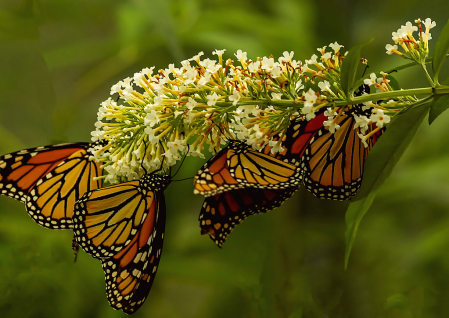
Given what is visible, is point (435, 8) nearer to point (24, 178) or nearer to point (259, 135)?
point (259, 135)

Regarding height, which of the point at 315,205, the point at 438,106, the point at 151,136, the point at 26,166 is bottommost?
the point at 315,205

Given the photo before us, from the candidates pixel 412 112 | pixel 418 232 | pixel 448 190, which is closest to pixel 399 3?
pixel 448 190

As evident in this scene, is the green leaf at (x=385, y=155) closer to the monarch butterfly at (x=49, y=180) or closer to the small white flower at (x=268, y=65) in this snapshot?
the small white flower at (x=268, y=65)

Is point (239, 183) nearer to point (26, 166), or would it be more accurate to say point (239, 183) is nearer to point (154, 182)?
point (154, 182)

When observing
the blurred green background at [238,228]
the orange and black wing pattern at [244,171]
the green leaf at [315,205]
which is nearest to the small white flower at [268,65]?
the orange and black wing pattern at [244,171]

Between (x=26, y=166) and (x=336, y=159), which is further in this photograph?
(x=26, y=166)

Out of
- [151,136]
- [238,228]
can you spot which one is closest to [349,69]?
[151,136]
